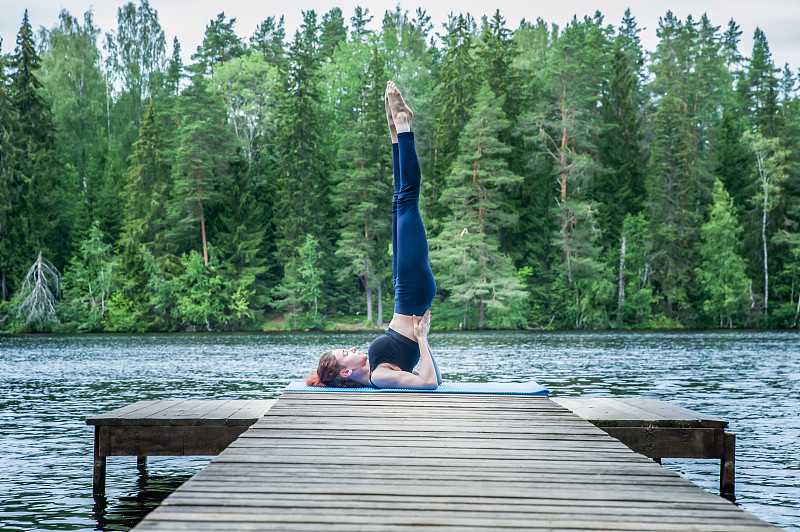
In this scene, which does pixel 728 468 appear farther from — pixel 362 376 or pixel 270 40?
pixel 270 40

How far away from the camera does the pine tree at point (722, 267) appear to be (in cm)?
4581

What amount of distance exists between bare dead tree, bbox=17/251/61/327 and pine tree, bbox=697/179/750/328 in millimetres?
37840

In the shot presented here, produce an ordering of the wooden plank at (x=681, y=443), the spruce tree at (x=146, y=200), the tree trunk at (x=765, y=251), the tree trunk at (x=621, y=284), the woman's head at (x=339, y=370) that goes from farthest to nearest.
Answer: the spruce tree at (x=146, y=200), the tree trunk at (x=621, y=284), the tree trunk at (x=765, y=251), the woman's head at (x=339, y=370), the wooden plank at (x=681, y=443)

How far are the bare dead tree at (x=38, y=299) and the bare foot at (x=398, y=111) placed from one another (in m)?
40.4

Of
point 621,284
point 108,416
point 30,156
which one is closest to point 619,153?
point 621,284

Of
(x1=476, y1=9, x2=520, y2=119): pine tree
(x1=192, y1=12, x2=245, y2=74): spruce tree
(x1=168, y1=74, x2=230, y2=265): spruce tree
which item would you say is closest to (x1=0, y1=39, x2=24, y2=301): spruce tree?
(x1=168, y1=74, x2=230, y2=265): spruce tree

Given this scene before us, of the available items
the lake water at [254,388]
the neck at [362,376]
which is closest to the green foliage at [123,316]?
the lake water at [254,388]

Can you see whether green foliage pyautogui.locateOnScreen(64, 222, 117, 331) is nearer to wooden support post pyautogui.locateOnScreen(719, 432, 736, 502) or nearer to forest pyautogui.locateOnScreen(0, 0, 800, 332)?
forest pyautogui.locateOnScreen(0, 0, 800, 332)

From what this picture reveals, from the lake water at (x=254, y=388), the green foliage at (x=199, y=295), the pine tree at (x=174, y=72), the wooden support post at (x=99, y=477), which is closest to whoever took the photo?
the wooden support post at (x=99, y=477)

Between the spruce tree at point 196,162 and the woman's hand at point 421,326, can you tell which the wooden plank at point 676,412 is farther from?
the spruce tree at point 196,162

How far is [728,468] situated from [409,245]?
138 inches

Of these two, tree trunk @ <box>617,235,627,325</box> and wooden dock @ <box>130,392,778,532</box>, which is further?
tree trunk @ <box>617,235,627,325</box>

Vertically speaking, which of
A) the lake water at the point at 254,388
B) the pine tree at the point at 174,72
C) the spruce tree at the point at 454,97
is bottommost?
the lake water at the point at 254,388

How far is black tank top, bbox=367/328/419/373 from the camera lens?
7555 mm
